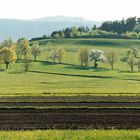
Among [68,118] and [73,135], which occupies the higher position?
[73,135]

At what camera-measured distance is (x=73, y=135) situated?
125 ft

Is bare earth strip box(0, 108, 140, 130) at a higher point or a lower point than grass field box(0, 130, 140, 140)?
lower

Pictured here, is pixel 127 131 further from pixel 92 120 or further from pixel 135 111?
pixel 135 111

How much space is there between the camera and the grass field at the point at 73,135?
36375 millimetres

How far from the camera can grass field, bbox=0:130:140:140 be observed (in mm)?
36375

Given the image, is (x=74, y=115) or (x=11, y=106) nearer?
(x=74, y=115)

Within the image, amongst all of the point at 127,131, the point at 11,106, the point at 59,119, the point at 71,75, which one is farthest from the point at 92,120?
the point at 71,75

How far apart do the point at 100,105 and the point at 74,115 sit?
11.1 m

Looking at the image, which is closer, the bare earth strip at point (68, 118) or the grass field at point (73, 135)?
the grass field at point (73, 135)

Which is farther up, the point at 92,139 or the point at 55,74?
the point at 92,139

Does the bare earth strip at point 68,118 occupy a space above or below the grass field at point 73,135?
below

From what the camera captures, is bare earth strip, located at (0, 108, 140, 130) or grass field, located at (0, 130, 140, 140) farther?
bare earth strip, located at (0, 108, 140, 130)

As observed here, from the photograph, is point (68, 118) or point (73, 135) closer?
point (73, 135)

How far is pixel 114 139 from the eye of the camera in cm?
3588
